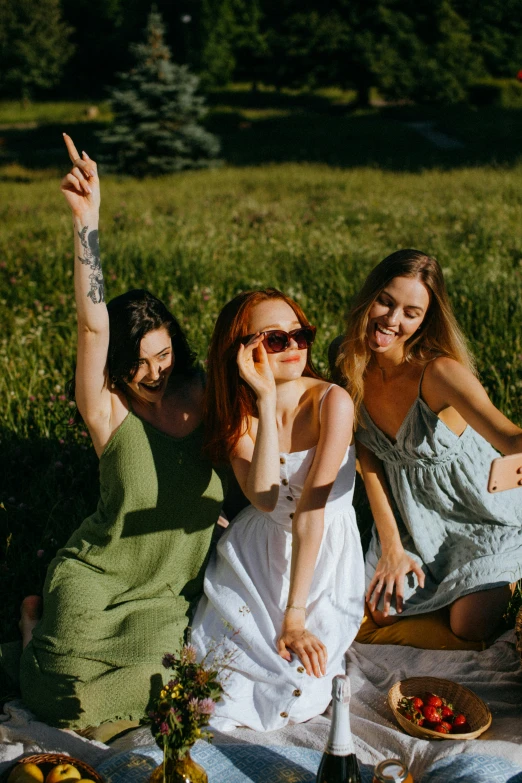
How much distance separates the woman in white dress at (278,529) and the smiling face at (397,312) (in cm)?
38

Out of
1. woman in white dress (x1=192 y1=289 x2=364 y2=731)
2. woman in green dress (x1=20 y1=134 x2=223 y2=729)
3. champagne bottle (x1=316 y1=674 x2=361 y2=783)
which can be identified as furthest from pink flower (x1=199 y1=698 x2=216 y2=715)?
woman in green dress (x1=20 y1=134 x2=223 y2=729)

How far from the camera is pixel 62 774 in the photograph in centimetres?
269

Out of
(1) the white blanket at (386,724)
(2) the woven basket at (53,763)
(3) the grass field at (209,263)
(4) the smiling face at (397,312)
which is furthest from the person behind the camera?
(3) the grass field at (209,263)

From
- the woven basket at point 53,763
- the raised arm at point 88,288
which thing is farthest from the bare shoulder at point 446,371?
the woven basket at point 53,763

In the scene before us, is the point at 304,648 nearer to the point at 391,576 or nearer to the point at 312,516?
the point at 312,516

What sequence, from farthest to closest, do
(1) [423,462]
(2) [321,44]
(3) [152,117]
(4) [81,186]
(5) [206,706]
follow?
(2) [321,44] → (3) [152,117] → (1) [423,462] → (4) [81,186] → (5) [206,706]

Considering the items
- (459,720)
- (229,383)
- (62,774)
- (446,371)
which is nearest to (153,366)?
(229,383)

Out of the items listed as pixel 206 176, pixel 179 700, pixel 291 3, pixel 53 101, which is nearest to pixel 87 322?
pixel 179 700

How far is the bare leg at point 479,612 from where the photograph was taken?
3.74 metres

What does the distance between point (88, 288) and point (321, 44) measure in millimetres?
36830

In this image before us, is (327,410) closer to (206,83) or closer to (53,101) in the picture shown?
(206,83)

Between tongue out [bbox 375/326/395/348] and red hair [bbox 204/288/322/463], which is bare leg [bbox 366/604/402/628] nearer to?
red hair [bbox 204/288/322/463]

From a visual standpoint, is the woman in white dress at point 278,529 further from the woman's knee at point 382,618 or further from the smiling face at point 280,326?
the woman's knee at point 382,618

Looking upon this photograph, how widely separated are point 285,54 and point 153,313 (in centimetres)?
3720
